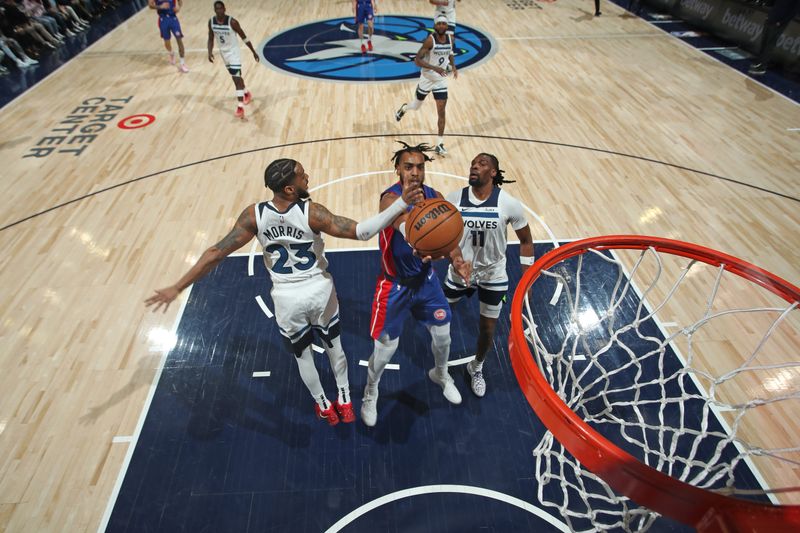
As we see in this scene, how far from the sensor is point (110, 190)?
632 centimetres

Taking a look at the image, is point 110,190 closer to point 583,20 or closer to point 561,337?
point 561,337

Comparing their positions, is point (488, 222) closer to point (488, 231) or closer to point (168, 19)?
point (488, 231)

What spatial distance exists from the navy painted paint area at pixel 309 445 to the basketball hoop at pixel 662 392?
0.39m

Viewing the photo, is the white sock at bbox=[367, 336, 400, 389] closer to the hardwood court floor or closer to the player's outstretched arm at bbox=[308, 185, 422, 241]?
the player's outstretched arm at bbox=[308, 185, 422, 241]

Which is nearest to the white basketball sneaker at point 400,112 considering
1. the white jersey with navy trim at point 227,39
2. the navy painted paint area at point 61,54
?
the white jersey with navy trim at point 227,39

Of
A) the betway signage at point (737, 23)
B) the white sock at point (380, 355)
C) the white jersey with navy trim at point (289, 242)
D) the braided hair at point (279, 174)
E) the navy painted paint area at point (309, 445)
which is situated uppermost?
the braided hair at point (279, 174)

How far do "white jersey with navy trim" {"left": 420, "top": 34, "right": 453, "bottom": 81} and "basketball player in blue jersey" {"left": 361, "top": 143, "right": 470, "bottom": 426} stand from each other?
12.8ft

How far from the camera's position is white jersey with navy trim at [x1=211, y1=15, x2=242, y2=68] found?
7.52 meters

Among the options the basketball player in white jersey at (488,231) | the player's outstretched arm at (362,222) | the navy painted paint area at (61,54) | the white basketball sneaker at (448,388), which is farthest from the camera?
the navy painted paint area at (61,54)

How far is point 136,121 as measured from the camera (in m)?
8.08

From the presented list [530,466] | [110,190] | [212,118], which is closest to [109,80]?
[212,118]

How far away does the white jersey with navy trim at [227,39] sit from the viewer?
7523 millimetres

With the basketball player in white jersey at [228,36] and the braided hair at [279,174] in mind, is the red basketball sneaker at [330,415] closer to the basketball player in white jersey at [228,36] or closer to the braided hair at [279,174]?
the braided hair at [279,174]

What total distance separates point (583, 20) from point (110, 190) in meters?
12.5
